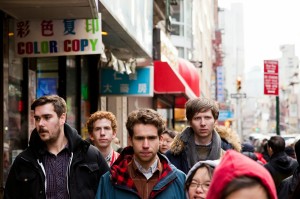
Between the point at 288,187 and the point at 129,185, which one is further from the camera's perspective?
the point at 288,187

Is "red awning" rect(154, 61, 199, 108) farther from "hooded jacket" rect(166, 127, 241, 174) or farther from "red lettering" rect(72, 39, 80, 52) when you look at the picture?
"hooded jacket" rect(166, 127, 241, 174)

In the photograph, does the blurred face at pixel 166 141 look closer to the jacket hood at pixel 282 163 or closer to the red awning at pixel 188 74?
the jacket hood at pixel 282 163

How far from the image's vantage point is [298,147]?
236 inches

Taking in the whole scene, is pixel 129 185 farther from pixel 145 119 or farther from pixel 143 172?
pixel 145 119

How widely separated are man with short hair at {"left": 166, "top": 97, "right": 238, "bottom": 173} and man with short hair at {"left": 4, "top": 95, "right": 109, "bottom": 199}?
0.94 m

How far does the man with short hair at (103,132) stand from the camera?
7539mm

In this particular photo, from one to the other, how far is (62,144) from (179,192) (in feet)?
4.39

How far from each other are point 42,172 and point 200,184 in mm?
1757

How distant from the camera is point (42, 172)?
578cm

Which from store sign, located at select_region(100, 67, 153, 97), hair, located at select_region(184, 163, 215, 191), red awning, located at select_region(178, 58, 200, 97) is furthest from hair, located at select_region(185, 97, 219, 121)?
red awning, located at select_region(178, 58, 200, 97)

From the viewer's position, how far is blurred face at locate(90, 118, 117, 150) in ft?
24.7

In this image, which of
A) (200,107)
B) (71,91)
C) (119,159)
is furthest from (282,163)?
(119,159)

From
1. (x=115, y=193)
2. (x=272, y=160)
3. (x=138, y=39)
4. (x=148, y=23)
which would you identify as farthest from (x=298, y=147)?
(x=148, y=23)

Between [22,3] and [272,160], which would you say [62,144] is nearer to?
[22,3]
